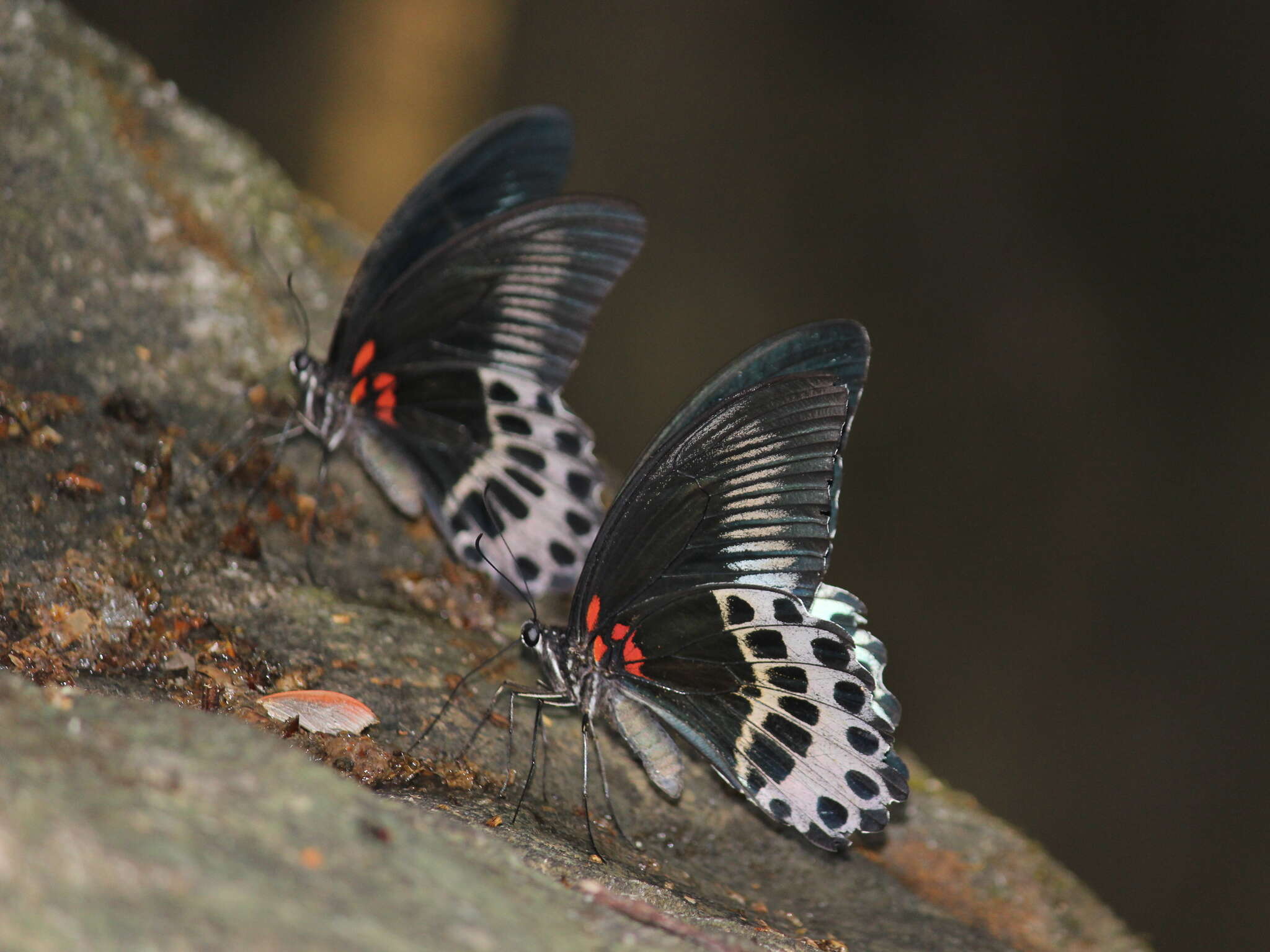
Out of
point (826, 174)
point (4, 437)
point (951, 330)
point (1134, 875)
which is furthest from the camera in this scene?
point (826, 174)

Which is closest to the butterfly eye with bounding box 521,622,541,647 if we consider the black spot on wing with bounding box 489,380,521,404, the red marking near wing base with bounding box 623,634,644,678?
the red marking near wing base with bounding box 623,634,644,678

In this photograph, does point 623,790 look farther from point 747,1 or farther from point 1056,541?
point 747,1

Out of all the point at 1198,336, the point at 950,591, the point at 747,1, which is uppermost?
the point at 747,1

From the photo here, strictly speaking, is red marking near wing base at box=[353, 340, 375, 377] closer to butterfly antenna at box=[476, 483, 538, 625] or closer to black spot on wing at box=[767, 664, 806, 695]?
butterfly antenna at box=[476, 483, 538, 625]

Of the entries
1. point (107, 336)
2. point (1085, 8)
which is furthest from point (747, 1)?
point (107, 336)

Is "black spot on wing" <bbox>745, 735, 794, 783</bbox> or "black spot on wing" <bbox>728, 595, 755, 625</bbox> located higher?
"black spot on wing" <bbox>728, 595, 755, 625</bbox>

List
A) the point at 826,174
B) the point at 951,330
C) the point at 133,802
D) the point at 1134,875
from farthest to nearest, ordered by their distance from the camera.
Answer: the point at 826,174
the point at 951,330
the point at 1134,875
the point at 133,802
